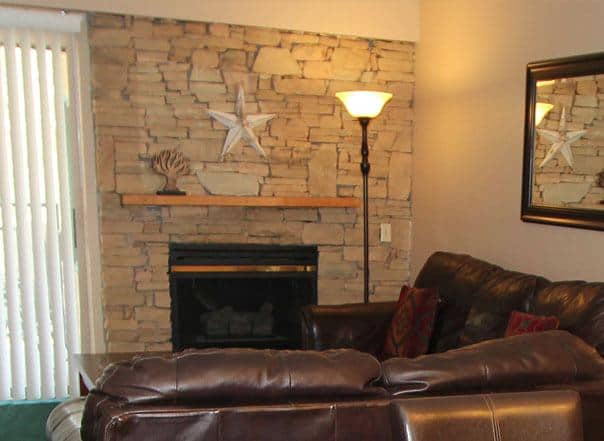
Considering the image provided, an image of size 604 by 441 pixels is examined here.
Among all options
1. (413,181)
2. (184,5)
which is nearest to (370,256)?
(413,181)

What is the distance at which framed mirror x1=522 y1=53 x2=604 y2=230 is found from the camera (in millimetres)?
2586

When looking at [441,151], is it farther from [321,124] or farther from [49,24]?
[49,24]

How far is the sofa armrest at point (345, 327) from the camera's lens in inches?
123

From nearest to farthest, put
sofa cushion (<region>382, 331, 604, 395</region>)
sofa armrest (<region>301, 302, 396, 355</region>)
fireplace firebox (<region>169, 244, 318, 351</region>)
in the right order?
sofa cushion (<region>382, 331, 604, 395</region>) < sofa armrest (<region>301, 302, 396, 355</region>) < fireplace firebox (<region>169, 244, 318, 351</region>)

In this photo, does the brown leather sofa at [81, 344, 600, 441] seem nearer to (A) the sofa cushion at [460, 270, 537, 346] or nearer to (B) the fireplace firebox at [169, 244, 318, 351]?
(A) the sofa cushion at [460, 270, 537, 346]

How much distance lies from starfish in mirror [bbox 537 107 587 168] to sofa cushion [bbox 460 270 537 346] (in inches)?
23.0

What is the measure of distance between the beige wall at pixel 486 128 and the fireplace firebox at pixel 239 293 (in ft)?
2.90

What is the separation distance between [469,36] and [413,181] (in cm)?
108

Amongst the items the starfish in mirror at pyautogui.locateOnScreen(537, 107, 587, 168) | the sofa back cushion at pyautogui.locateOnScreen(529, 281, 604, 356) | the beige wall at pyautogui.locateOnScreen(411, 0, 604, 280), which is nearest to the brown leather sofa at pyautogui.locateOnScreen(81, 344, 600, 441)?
the sofa back cushion at pyautogui.locateOnScreen(529, 281, 604, 356)

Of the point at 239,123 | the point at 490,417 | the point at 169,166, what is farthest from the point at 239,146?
the point at 490,417

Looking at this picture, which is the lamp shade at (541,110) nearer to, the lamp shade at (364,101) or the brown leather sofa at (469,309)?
the brown leather sofa at (469,309)

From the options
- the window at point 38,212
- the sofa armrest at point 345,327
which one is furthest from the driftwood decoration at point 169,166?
the sofa armrest at point 345,327

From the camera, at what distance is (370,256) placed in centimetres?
422

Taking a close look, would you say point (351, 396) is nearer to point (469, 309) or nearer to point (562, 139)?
point (469, 309)
